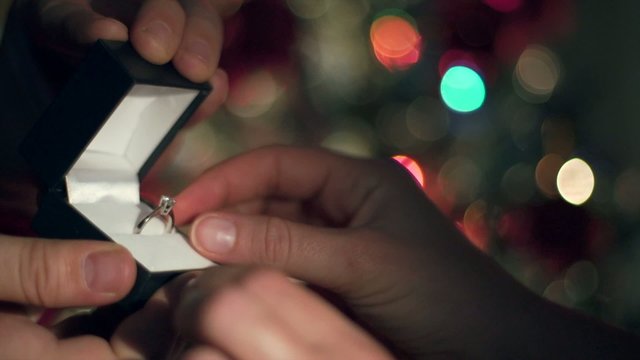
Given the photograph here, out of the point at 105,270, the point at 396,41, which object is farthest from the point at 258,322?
the point at 396,41

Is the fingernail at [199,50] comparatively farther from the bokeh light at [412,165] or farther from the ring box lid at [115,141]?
the bokeh light at [412,165]

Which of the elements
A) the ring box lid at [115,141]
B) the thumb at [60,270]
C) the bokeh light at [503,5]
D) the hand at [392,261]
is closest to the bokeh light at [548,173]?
the bokeh light at [503,5]

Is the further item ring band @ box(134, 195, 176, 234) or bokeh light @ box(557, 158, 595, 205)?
bokeh light @ box(557, 158, 595, 205)

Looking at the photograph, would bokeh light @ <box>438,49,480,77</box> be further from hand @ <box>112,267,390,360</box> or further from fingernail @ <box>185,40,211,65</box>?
hand @ <box>112,267,390,360</box>

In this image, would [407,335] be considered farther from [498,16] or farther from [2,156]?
[498,16]

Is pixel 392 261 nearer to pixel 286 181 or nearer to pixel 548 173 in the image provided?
pixel 286 181

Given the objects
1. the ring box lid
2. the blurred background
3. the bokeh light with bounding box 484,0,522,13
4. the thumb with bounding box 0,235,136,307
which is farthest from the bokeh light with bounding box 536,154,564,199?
the thumb with bounding box 0,235,136,307

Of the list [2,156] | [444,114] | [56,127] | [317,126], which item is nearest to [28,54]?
[2,156]
